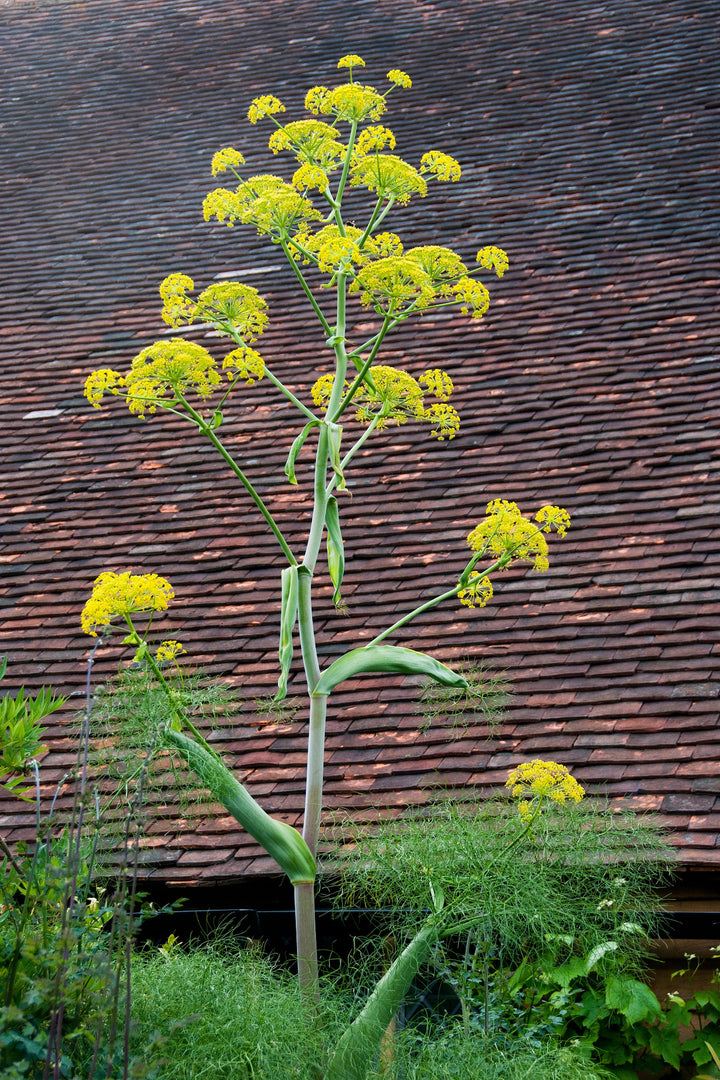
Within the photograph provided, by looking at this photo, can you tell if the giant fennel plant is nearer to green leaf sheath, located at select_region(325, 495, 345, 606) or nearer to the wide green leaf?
green leaf sheath, located at select_region(325, 495, 345, 606)

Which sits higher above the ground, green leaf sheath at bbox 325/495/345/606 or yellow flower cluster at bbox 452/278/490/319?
yellow flower cluster at bbox 452/278/490/319

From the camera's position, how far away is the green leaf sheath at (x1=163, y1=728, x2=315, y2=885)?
3297 millimetres

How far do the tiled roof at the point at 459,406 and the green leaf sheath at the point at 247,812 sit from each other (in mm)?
1019

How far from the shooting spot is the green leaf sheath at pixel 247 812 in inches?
130

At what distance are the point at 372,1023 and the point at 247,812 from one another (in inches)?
26.8

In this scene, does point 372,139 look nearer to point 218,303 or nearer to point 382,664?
point 218,303

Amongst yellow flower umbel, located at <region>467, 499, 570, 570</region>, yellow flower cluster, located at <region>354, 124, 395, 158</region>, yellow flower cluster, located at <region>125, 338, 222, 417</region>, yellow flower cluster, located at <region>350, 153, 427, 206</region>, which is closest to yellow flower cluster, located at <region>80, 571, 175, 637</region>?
yellow flower cluster, located at <region>125, 338, 222, 417</region>

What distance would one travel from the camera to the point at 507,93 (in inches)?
346

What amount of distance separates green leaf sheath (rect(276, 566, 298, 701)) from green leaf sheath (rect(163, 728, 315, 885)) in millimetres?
280

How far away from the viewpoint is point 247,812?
330 cm

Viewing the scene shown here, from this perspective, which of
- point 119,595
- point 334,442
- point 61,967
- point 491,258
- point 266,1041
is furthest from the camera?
point 491,258

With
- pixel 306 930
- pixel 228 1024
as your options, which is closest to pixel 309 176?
pixel 306 930

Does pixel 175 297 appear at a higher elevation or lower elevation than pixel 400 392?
higher

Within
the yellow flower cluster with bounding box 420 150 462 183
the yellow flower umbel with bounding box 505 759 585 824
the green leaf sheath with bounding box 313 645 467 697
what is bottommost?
the yellow flower umbel with bounding box 505 759 585 824
